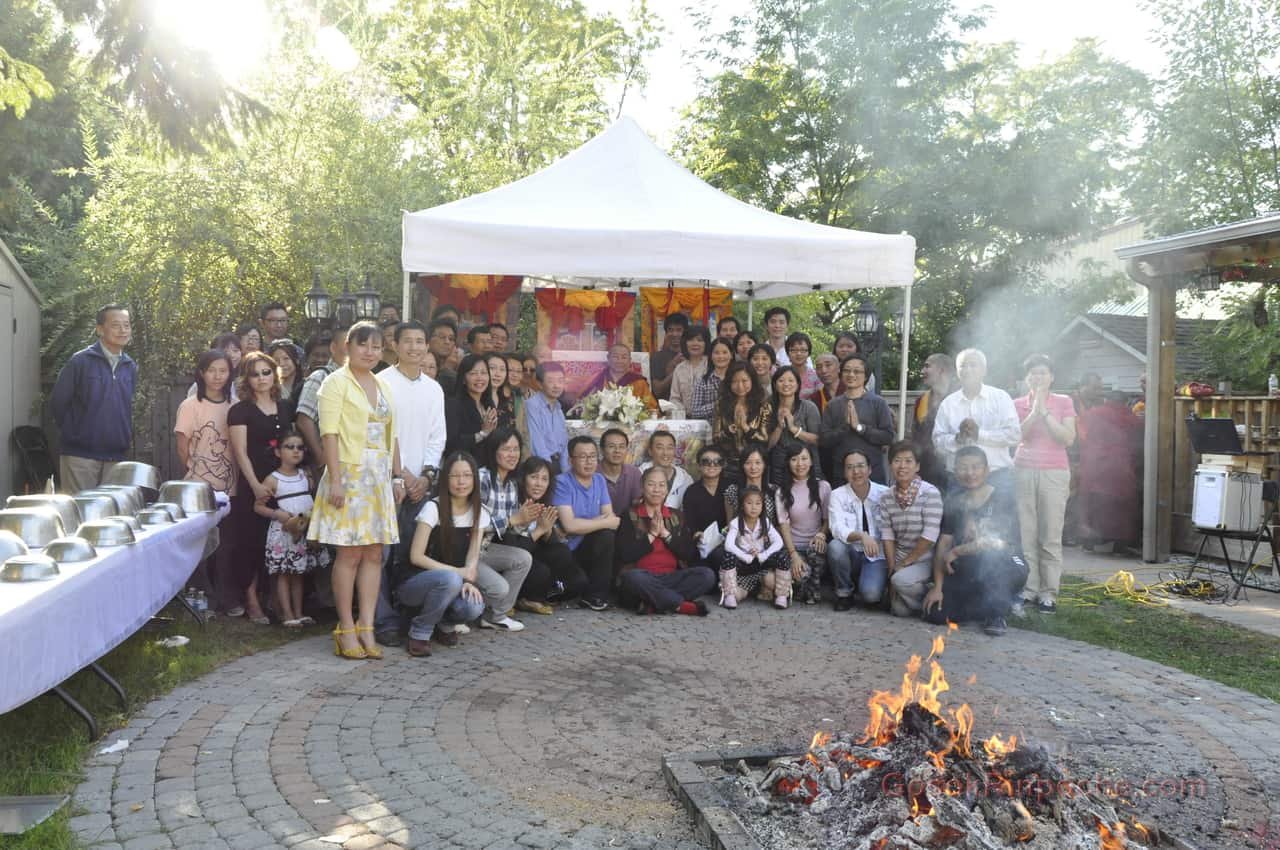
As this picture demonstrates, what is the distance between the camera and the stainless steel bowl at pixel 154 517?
5418mm

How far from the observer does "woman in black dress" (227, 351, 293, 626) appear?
6.74m

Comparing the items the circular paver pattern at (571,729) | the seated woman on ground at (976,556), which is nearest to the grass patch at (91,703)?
the circular paver pattern at (571,729)

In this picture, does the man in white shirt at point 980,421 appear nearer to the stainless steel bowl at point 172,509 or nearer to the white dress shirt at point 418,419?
the white dress shirt at point 418,419

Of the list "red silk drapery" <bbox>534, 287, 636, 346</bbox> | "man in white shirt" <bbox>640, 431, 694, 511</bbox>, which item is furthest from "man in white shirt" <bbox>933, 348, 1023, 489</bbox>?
"red silk drapery" <bbox>534, 287, 636, 346</bbox>

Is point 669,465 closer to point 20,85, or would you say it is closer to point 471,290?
point 471,290

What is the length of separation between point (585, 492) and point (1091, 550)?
6.37 m

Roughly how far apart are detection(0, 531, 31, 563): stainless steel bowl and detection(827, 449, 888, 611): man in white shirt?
5263 millimetres

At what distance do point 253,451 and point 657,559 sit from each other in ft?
9.63

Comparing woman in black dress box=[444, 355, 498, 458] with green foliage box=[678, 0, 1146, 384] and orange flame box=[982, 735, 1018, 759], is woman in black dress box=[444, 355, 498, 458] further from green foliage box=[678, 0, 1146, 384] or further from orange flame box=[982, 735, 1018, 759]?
green foliage box=[678, 0, 1146, 384]

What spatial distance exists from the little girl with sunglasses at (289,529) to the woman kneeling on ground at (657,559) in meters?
2.14

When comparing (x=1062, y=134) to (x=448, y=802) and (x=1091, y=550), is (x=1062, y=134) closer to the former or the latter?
(x=1091, y=550)

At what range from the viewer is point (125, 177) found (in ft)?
42.9

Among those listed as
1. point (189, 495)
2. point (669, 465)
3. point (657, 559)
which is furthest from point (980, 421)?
point (189, 495)

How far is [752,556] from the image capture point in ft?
25.4
